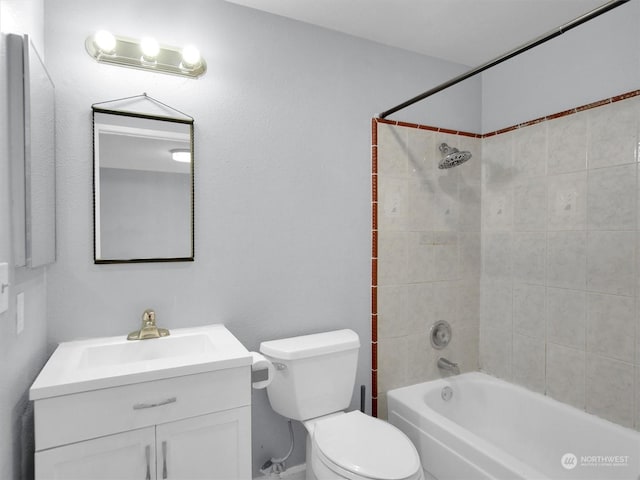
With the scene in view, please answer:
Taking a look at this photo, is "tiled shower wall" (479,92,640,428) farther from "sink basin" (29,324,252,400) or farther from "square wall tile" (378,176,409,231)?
"sink basin" (29,324,252,400)

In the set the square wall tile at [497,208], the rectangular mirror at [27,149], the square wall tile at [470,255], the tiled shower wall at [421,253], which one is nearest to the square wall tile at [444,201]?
the tiled shower wall at [421,253]

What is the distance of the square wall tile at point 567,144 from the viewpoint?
1958 millimetres

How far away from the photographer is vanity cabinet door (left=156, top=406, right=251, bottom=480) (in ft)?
4.25

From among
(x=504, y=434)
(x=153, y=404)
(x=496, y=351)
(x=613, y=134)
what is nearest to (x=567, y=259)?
(x=613, y=134)

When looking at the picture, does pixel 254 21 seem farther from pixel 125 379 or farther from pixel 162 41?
pixel 125 379

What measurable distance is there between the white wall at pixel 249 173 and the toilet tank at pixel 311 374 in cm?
15

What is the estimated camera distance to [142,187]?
5.44ft

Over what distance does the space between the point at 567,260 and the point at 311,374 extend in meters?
1.51

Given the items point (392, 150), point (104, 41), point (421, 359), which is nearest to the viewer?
point (104, 41)

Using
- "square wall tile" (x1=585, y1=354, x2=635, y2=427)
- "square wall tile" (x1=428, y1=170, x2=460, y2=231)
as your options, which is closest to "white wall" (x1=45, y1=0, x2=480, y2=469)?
"square wall tile" (x1=428, y1=170, x2=460, y2=231)

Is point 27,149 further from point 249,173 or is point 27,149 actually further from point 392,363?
point 392,363

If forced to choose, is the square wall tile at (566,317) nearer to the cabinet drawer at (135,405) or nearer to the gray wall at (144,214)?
the cabinet drawer at (135,405)

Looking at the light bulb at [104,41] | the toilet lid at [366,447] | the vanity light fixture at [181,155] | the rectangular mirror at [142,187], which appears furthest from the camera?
the vanity light fixture at [181,155]

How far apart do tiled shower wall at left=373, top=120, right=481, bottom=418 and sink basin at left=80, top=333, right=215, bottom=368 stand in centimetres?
102
